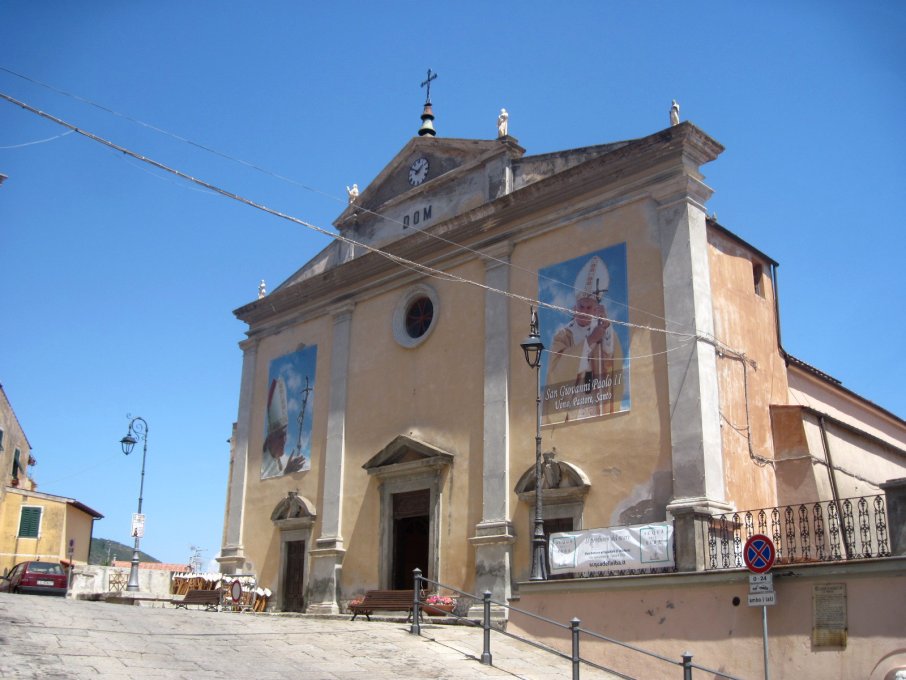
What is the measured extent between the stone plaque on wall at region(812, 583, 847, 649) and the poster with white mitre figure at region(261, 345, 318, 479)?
13.4 m

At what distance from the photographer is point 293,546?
2186cm

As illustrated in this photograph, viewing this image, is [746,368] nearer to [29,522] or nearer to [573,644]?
[573,644]

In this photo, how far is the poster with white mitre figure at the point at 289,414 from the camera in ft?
73.7

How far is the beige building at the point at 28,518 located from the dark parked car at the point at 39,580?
50.0ft

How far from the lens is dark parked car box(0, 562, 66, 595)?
71.8 feet

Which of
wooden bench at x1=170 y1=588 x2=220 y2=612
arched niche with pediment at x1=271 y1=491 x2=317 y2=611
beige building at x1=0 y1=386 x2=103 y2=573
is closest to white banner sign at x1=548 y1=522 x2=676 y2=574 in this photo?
wooden bench at x1=170 y1=588 x2=220 y2=612

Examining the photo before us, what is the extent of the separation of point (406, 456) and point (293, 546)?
4.46 metres

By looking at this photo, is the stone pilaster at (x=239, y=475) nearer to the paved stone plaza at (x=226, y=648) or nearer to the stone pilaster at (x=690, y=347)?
the paved stone plaza at (x=226, y=648)

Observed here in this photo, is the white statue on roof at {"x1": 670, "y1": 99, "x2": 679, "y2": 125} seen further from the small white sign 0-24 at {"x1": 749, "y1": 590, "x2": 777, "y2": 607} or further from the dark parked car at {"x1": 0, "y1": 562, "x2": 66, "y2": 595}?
the dark parked car at {"x1": 0, "y1": 562, "x2": 66, "y2": 595}

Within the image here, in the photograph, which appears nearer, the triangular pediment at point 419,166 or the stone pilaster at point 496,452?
the stone pilaster at point 496,452

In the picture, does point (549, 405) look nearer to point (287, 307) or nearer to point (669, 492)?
point (669, 492)

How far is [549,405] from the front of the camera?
660 inches

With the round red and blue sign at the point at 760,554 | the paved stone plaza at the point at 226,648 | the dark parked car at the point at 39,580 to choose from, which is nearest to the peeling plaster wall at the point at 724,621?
the round red and blue sign at the point at 760,554

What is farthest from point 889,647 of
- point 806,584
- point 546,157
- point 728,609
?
point 546,157
